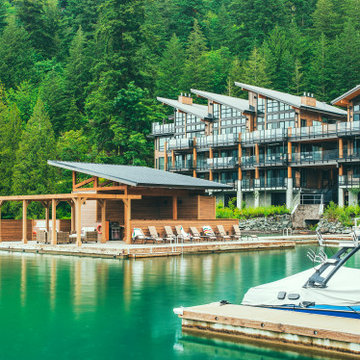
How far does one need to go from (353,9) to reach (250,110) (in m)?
30.8

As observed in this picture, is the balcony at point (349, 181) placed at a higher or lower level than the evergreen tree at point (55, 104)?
lower

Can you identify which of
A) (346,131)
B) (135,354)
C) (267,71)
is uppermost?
(267,71)

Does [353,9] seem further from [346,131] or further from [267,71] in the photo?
[346,131]

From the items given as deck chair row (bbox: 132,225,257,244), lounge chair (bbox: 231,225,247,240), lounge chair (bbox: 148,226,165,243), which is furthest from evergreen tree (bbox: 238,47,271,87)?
lounge chair (bbox: 148,226,165,243)

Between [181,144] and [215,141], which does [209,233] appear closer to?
[215,141]

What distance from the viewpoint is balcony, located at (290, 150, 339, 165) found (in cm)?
4697

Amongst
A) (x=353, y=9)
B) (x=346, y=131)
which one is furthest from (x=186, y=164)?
(x=353, y=9)

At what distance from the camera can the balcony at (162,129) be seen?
62.1 meters

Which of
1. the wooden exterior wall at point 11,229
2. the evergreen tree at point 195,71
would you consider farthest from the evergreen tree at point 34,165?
the evergreen tree at point 195,71

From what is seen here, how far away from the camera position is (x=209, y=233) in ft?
98.3

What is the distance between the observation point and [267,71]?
231 ft

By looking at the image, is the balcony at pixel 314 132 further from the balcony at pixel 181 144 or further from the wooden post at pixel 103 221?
the wooden post at pixel 103 221

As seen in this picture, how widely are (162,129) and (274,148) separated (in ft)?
51.0

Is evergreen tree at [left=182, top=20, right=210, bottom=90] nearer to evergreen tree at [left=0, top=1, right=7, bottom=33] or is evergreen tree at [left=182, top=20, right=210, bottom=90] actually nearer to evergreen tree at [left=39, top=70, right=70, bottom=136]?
evergreen tree at [left=39, top=70, right=70, bottom=136]
